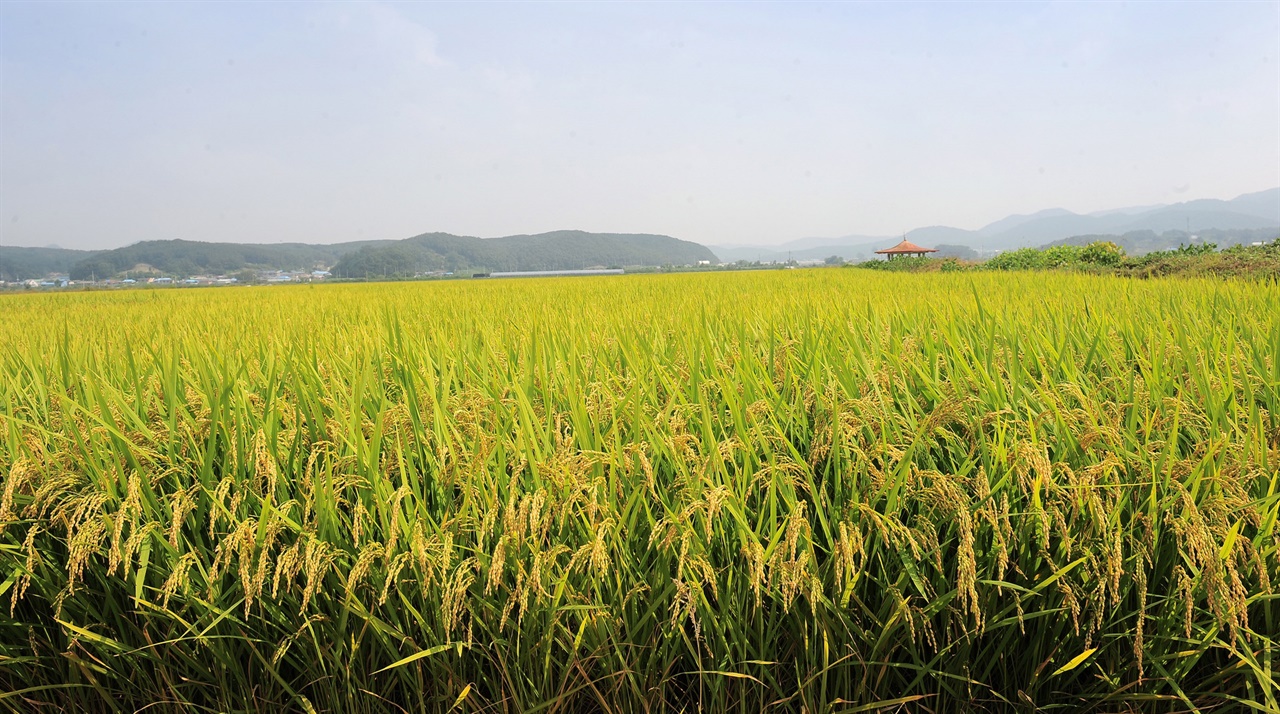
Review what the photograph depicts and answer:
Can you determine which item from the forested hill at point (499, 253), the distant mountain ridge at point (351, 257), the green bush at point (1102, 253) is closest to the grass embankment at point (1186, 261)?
the green bush at point (1102, 253)

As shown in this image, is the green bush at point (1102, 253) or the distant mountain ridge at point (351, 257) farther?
the distant mountain ridge at point (351, 257)

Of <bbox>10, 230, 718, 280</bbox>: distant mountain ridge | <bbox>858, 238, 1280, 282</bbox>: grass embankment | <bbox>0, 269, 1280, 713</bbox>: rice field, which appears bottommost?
<bbox>0, 269, 1280, 713</bbox>: rice field

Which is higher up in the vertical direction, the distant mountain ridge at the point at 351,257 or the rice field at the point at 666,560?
the distant mountain ridge at the point at 351,257

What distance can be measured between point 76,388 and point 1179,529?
3.24m

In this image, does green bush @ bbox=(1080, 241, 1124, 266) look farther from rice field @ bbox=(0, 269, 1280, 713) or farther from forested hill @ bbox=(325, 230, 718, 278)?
forested hill @ bbox=(325, 230, 718, 278)

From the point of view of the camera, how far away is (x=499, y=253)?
17700 cm

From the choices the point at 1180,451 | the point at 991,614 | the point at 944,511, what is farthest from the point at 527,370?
the point at 1180,451

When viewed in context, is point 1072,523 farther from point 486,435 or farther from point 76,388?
point 76,388

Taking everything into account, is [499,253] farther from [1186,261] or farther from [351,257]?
[1186,261]

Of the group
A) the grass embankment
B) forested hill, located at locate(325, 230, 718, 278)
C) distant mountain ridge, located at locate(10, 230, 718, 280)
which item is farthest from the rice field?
forested hill, located at locate(325, 230, 718, 278)

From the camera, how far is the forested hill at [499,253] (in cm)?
15662

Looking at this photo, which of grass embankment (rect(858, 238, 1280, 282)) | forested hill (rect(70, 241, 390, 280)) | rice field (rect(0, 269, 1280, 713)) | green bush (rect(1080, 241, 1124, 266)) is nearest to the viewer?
rice field (rect(0, 269, 1280, 713))

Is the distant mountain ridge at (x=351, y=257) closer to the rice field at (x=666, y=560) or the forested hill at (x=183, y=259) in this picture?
the forested hill at (x=183, y=259)

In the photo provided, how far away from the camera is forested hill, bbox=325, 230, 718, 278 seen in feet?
514
